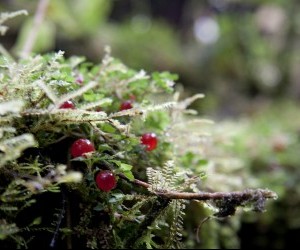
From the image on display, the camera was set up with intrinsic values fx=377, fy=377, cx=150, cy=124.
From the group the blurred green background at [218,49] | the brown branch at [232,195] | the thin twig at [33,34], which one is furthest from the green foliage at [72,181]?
the blurred green background at [218,49]

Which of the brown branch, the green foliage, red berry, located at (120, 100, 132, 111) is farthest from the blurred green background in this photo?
the brown branch

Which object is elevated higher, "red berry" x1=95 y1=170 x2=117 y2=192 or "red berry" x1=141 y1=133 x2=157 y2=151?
"red berry" x1=141 y1=133 x2=157 y2=151

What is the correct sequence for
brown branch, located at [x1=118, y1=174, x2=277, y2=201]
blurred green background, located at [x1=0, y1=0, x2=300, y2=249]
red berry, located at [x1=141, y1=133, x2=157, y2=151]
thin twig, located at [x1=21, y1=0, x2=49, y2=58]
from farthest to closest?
blurred green background, located at [x1=0, y1=0, x2=300, y2=249] → thin twig, located at [x1=21, y1=0, x2=49, y2=58] → red berry, located at [x1=141, y1=133, x2=157, y2=151] → brown branch, located at [x1=118, y1=174, x2=277, y2=201]

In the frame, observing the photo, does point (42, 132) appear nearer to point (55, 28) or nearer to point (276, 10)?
point (55, 28)

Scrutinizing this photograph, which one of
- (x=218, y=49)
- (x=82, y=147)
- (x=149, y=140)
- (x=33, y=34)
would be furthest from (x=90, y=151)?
(x=218, y=49)

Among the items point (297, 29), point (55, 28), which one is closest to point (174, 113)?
point (55, 28)

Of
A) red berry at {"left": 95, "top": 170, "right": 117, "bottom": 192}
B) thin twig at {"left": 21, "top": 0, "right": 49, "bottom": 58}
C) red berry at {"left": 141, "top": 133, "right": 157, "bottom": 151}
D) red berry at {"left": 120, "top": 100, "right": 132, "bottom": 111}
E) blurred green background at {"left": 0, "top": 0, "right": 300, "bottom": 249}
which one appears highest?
blurred green background at {"left": 0, "top": 0, "right": 300, "bottom": 249}

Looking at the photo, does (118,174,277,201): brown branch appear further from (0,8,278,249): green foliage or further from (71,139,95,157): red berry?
(71,139,95,157): red berry

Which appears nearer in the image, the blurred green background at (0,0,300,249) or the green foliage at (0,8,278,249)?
the green foliage at (0,8,278,249)
